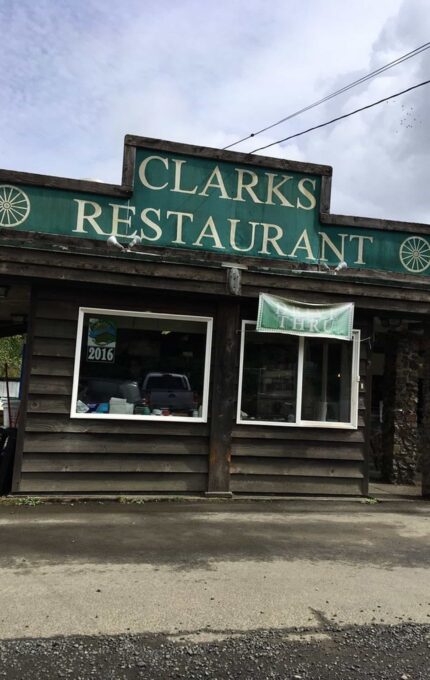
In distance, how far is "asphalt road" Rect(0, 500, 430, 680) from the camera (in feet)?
10.5

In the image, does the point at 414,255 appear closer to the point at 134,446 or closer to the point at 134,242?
the point at 134,242

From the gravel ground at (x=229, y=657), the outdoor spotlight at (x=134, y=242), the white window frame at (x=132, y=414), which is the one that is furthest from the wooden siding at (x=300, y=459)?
the gravel ground at (x=229, y=657)

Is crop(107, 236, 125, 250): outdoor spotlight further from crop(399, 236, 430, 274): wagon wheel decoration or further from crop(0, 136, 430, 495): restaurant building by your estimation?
crop(399, 236, 430, 274): wagon wheel decoration

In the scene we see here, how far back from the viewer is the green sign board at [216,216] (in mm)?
6863

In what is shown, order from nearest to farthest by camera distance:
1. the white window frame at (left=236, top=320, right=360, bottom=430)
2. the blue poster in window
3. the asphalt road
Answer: the asphalt road → the blue poster in window → the white window frame at (left=236, top=320, right=360, bottom=430)

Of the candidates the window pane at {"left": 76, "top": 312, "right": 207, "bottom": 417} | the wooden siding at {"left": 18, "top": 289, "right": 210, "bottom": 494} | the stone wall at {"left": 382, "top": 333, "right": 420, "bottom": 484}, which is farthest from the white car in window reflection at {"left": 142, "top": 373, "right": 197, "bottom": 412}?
the stone wall at {"left": 382, "top": 333, "right": 420, "bottom": 484}

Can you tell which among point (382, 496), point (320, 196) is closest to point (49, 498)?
point (382, 496)

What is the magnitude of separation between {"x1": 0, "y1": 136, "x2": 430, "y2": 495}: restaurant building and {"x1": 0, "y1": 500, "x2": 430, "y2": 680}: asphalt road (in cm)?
86

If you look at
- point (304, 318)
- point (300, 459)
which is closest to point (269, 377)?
point (304, 318)

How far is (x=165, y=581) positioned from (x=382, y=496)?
467 cm

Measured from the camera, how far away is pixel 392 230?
777 cm

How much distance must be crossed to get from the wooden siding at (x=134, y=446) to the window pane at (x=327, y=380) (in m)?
0.27

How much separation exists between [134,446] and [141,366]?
101 cm

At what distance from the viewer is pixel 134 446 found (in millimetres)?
6922
